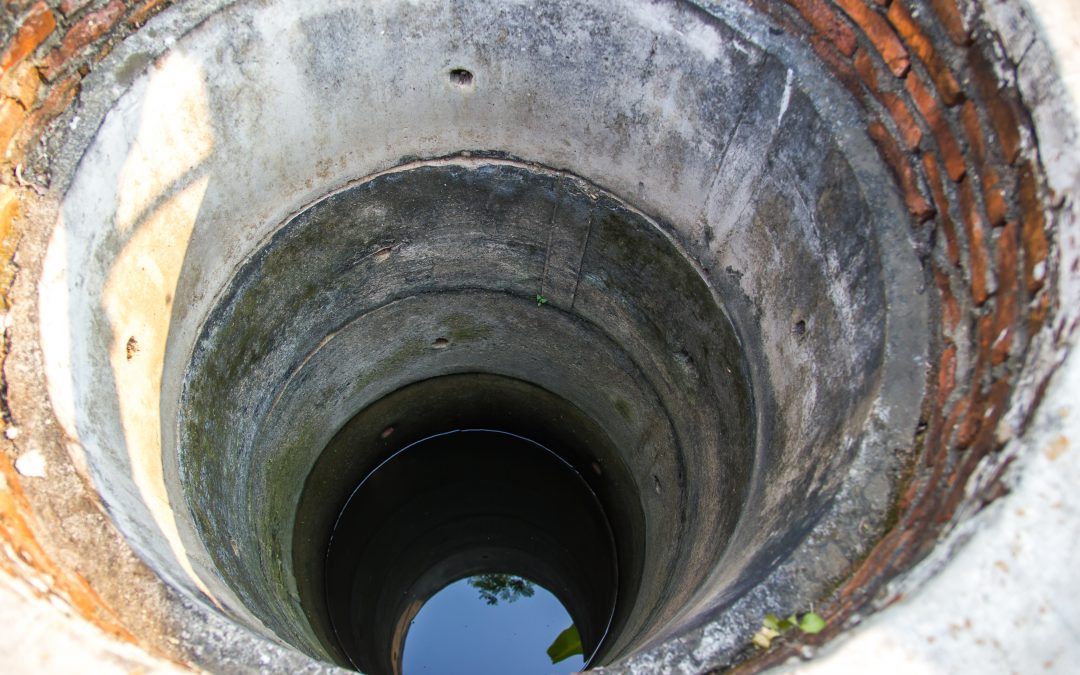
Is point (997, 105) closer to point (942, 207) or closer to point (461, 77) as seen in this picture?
point (942, 207)

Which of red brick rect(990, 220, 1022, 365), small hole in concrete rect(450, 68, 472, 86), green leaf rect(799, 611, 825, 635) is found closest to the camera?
green leaf rect(799, 611, 825, 635)

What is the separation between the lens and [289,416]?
4.32m

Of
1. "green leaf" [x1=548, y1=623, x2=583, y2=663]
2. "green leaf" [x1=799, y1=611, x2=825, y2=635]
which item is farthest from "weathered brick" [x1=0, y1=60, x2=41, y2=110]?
"green leaf" [x1=548, y1=623, x2=583, y2=663]

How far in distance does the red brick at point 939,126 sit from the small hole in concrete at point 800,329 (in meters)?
0.77

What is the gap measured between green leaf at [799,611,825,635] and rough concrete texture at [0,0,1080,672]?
0.04 meters

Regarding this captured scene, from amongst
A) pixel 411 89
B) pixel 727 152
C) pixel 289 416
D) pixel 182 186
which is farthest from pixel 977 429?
pixel 289 416

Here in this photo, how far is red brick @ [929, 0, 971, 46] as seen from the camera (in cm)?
257

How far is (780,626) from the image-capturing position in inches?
82.7

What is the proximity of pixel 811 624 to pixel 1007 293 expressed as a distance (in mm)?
1186

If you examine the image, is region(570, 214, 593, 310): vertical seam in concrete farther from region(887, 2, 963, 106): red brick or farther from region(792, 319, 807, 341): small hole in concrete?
region(887, 2, 963, 106): red brick

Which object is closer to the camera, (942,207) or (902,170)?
(942,207)

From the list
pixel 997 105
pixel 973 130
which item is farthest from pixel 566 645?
pixel 997 105

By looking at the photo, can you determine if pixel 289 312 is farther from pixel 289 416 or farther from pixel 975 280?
pixel 975 280

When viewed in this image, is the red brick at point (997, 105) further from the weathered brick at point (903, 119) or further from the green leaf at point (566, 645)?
the green leaf at point (566, 645)
